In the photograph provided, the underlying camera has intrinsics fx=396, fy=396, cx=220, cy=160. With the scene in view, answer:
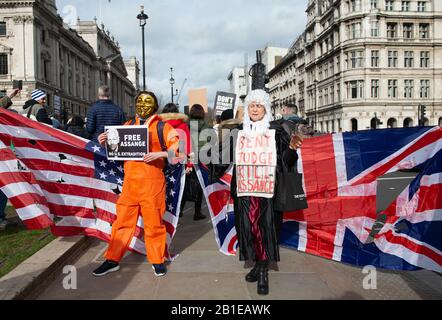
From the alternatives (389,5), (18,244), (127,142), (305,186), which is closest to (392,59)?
(389,5)

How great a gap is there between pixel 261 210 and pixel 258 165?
0.46 meters

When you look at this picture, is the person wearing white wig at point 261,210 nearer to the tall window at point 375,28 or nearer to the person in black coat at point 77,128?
the person in black coat at point 77,128

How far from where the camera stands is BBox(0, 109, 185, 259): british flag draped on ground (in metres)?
4.70

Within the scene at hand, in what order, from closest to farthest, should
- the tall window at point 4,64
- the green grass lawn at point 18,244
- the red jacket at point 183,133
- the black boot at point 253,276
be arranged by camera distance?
the black boot at point 253,276
the green grass lawn at point 18,244
the red jacket at point 183,133
the tall window at point 4,64

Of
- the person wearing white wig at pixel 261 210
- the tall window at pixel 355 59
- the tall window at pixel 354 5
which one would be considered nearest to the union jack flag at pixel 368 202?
the person wearing white wig at pixel 261 210

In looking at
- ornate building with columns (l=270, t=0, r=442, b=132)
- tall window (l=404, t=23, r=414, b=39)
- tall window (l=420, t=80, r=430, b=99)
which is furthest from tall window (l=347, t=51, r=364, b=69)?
tall window (l=420, t=80, r=430, b=99)

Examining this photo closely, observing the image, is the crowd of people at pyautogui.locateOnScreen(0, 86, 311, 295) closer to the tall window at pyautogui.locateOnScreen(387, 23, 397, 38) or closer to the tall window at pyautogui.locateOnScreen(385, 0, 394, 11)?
the tall window at pyautogui.locateOnScreen(387, 23, 397, 38)

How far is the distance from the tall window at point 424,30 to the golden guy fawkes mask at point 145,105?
232 feet

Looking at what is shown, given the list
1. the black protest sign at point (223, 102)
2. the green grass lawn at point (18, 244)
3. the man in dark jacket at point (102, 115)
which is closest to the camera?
the green grass lawn at point (18, 244)

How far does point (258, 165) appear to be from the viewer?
3928 millimetres

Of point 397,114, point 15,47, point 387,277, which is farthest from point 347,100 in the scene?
point 387,277

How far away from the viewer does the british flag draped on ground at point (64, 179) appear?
4.70 m

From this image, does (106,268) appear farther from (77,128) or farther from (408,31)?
(408,31)
